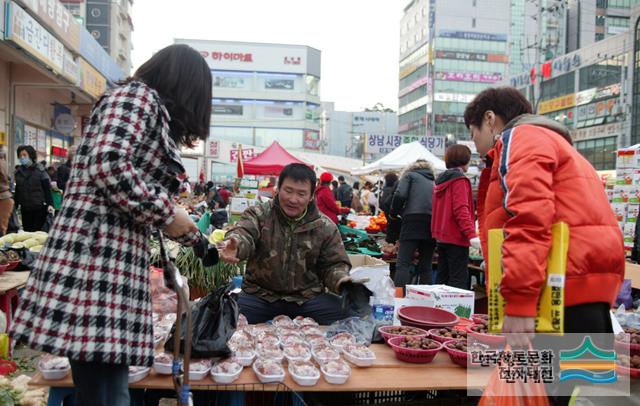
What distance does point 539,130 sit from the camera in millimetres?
1882

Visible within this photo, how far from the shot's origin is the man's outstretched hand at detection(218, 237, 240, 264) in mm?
2867

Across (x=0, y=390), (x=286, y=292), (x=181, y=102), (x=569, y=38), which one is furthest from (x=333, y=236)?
(x=569, y=38)

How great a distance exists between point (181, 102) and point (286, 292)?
1.95 m

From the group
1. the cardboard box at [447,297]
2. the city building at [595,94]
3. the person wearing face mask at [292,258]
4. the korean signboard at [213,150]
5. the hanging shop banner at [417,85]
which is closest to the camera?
the cardboard box at [447,297]

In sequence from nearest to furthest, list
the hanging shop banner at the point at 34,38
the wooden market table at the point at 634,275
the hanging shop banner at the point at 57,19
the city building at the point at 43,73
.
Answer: the wooden market table at the point at 634,275 < the hanging shop banner at the point at 34,38 < the city building at the point at 43,73 < the hanging shop banner at the point at 57,19

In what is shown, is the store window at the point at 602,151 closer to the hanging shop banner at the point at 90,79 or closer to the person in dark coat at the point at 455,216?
the hanging shop banner at the point at 90,79

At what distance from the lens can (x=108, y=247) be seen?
153 centimetres

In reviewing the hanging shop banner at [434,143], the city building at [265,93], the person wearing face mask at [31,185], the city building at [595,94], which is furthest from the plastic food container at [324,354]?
the city building at [265,93]

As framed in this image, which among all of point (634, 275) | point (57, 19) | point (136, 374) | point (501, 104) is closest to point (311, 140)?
point (57, 19)

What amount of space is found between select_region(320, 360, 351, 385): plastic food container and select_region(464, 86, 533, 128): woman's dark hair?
4.18ft

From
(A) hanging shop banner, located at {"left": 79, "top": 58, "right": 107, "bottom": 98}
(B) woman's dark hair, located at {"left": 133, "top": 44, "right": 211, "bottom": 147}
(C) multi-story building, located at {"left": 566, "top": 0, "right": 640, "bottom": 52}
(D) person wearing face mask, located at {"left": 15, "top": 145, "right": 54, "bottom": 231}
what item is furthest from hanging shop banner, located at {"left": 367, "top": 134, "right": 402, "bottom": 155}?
(C) multi-story building, located at {"left": 566, "top": 0, "right": 640, "bottom": 52}

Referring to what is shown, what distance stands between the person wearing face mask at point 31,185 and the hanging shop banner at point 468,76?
5960 centimetres

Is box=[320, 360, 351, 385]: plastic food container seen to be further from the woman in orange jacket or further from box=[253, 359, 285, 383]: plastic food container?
the woman in orange jacket

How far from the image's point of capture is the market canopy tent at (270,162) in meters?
12.5
